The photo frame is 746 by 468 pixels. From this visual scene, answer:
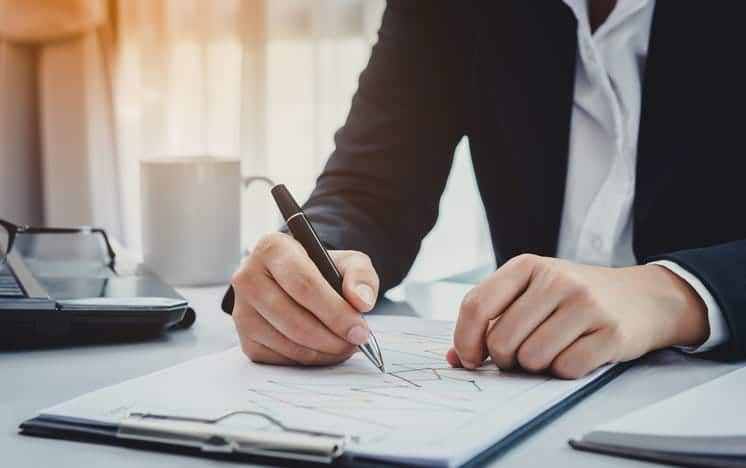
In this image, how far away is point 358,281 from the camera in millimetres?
658

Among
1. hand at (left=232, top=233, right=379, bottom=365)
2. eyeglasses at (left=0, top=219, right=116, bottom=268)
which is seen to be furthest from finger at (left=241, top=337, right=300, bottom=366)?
eyeglasses at (left=0, top=219, right=116, bottom=268)

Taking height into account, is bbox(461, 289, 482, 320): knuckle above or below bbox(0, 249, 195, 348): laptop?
above

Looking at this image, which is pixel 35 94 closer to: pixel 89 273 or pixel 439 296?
pixel 89 273

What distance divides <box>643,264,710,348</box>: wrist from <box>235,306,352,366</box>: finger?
226 millimetres

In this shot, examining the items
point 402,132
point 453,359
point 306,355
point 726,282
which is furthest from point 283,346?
point 402,132

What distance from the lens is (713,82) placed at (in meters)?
0.94

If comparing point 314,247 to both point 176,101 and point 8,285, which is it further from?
point 176,101

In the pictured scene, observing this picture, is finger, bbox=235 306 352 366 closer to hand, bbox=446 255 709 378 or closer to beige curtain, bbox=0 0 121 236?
hand, bbox=446 255 709 378

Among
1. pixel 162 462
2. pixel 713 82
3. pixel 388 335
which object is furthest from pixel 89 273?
pixel 713 82

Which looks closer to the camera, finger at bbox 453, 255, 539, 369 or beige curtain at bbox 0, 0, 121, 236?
finger at bbox 453, 255, 539, 369

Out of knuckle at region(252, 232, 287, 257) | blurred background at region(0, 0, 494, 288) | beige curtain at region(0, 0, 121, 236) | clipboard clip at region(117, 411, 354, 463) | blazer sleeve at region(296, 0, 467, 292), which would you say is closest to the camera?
clipboard clip at region(117, 411, 354, 463)

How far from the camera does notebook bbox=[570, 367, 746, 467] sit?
0.46 metres

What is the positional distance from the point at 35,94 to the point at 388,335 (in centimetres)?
151

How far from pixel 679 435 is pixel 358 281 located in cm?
26
